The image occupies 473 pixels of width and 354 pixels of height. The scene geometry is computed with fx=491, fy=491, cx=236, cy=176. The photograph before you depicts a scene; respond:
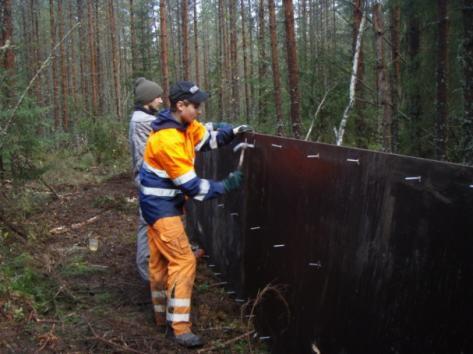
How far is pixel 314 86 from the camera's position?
16047mm

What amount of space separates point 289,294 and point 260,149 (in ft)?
4.22

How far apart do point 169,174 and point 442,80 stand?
7628mm

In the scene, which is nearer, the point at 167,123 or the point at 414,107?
the point at 167,123

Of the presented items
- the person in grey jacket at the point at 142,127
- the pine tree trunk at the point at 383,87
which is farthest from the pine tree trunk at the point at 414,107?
the person in grey jacket at the point at 142,127

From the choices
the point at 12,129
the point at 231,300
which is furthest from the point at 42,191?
the point at 231,300

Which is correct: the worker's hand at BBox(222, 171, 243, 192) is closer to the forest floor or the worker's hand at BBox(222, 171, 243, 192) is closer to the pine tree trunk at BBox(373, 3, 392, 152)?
the forest floor

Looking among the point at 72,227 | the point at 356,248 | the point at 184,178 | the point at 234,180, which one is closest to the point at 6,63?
the point at 72,227

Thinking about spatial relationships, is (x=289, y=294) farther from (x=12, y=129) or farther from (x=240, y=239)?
(x=12, y=129)

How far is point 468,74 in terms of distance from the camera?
27.8 feet

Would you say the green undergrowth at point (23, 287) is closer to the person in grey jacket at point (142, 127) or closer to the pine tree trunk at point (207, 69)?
the person in grey jacket at point (142, 127)

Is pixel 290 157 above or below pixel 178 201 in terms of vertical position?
above

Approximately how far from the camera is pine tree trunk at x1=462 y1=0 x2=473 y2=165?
8398 millimetres

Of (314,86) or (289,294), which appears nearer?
(289,294)

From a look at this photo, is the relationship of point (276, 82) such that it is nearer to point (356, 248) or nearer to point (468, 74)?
point (468, 74)
